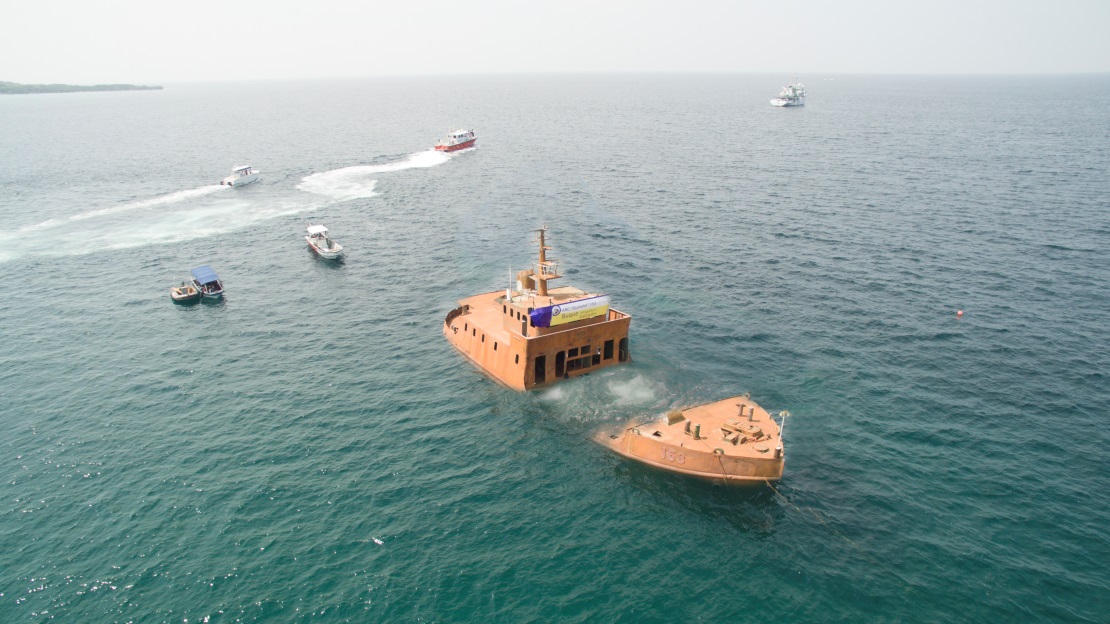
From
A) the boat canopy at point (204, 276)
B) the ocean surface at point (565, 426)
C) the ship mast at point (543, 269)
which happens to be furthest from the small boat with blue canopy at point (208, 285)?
the ship mast at point (543, 269)

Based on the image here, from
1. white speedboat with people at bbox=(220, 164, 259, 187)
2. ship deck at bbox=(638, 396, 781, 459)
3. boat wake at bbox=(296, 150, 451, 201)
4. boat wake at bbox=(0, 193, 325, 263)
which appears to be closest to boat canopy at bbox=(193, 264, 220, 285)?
boat wake at bbox=(0, 193, 325, 263)

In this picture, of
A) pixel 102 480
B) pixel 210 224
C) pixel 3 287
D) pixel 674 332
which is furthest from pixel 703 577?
pixel 210 224

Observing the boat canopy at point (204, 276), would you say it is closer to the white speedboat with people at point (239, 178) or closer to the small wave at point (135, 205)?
the small wave at point (135, 205)

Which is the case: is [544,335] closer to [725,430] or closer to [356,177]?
[725,430]

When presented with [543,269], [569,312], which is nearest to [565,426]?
[569,312]

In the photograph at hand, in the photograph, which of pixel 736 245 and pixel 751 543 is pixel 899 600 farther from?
pixel 736 245

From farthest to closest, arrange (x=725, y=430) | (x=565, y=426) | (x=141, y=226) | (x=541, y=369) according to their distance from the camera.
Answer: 1. (x=141, y=226)
2. (x=541, y=369)
3. (x=565, y=426)
4. (x=725, y=430)
